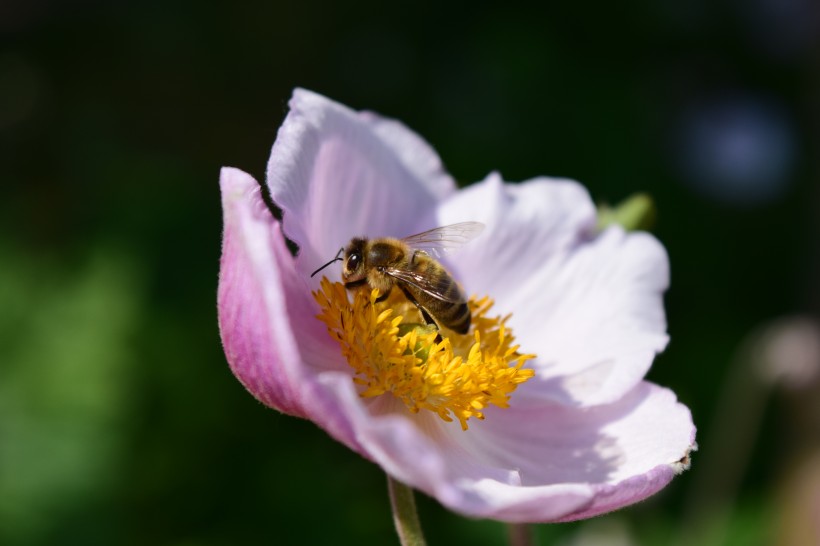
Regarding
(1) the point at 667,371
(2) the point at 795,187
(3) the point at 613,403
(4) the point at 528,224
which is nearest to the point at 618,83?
(2) the point at 795,187

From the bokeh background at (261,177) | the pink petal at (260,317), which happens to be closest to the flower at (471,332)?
the pink petal at (260,317)

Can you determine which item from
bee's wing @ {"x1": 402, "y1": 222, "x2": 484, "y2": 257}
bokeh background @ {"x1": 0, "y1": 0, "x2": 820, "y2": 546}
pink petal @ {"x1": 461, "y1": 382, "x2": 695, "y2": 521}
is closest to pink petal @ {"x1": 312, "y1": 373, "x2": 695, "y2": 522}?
pink petal @ {"x1": 461, "y1": 382, "x2": 695, "y2": 521}

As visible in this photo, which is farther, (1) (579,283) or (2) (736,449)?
(2) (736,449)

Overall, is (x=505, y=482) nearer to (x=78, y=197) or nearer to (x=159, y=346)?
(x=159, y=346)

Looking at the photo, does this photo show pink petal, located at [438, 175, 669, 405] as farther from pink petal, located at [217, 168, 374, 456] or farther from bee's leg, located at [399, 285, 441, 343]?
pink petal, located at [217, 168, 374, 456]

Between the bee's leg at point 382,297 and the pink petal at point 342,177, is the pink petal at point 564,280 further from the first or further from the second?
the bee's leg at point 382,297

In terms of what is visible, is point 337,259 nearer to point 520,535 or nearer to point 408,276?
point 408,276

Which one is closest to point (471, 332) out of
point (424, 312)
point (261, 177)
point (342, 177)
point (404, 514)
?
point (424, 312)
